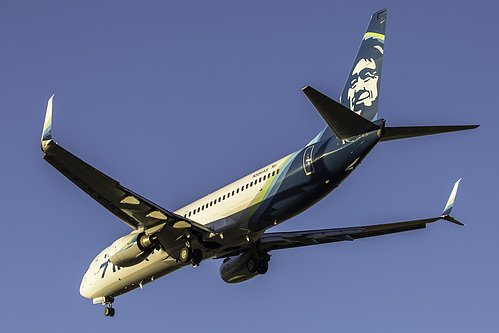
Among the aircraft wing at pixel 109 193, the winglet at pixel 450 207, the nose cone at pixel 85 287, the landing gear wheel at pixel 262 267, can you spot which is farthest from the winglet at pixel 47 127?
the winglet at pixel 450 207

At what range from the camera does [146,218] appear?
32875 mm

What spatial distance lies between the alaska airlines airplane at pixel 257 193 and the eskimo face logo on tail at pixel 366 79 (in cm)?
4

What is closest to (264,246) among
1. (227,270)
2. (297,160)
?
(227,270)

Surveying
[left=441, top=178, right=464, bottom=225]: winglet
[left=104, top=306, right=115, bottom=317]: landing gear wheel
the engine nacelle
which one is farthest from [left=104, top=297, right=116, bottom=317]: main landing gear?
[left=441, top=178, right=464, bottom=225]: winglet

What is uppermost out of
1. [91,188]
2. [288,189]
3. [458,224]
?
[91,188]

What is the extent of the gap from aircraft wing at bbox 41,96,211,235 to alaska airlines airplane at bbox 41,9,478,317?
0.04 meters

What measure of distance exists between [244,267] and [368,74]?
13.5 metres

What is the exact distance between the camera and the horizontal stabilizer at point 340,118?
85.8 ft

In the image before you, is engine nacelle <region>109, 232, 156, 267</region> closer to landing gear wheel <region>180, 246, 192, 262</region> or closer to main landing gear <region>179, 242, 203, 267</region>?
landing gear wheel <region>180, 246, 192, 262</region>

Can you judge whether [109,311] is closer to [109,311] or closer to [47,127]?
[109,311]

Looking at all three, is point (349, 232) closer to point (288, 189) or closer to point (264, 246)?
point (264, 246)

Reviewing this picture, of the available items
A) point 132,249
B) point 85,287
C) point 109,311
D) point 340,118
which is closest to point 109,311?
point 109,311

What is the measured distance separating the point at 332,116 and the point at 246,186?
7.05m

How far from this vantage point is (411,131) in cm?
2794
